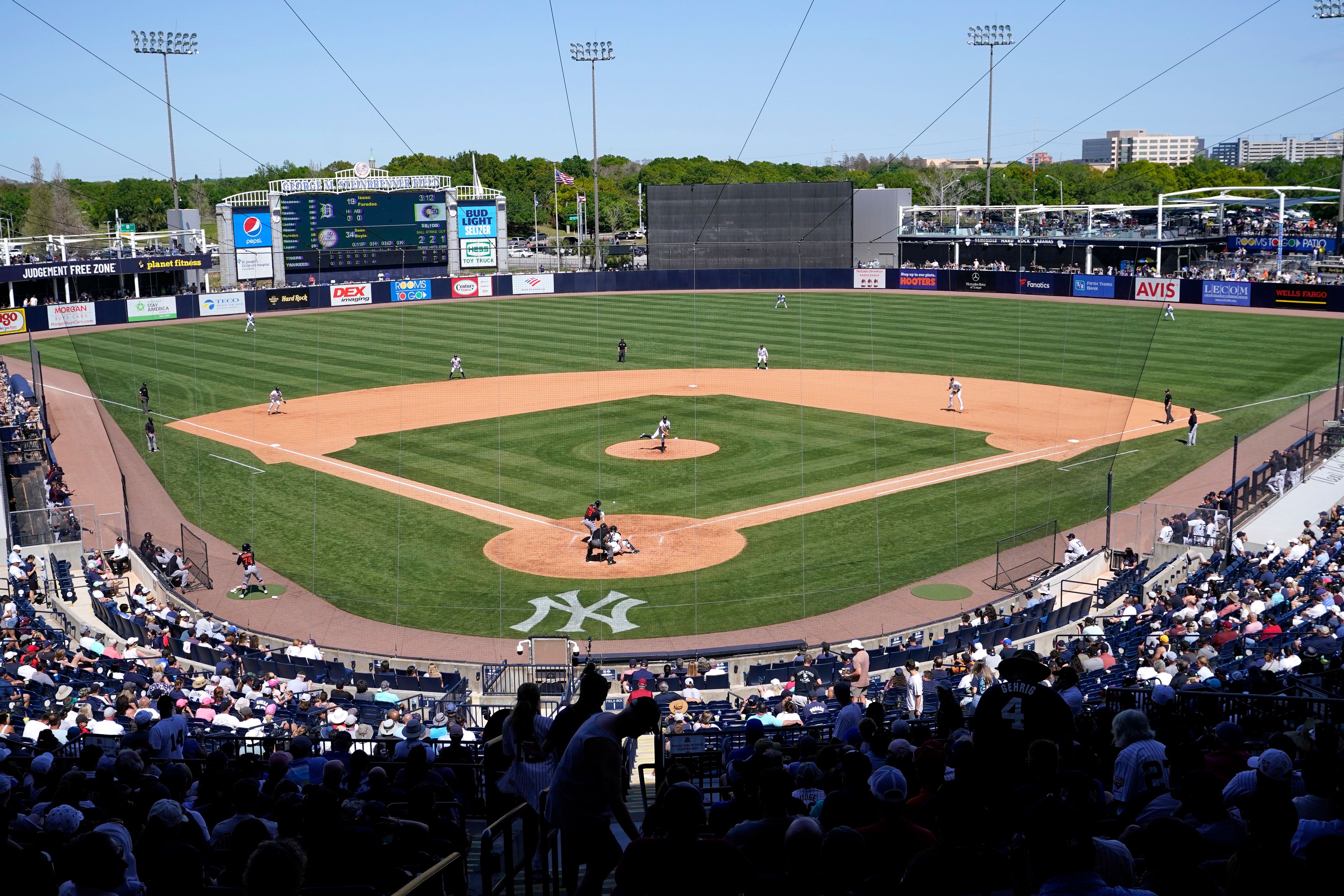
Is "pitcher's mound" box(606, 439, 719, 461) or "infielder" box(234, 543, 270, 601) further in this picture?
"pitcher's mound" box(606, 439, 719, 461)

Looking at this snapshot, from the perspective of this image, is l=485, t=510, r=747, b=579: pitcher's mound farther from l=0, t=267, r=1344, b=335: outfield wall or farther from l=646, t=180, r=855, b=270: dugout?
l=646, t=180, r=855, b=270: dugout

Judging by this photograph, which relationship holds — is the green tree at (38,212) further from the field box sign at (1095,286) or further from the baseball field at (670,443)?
the field box sign at (1095,286)

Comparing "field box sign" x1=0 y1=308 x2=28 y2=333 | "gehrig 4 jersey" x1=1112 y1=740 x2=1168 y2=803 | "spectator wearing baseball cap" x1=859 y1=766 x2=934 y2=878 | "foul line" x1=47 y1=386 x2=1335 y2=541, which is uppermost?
"field box sign" x1=0 y1=308 x2=28 y2=333

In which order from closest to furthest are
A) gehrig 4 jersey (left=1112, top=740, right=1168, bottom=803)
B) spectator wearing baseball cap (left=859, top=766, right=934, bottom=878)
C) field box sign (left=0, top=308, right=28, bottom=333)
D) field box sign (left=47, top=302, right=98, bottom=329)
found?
spectator wearing baseball cap (left=859, top=766, right=934, bottom=878) → gehrig 4 jersey (left=1112, top=740, right=1168, bottom=803) → field box sign (left=0, top=308, right=28, bottom=333) → field box sign (left=47, top=302, right=98, bottom=329)

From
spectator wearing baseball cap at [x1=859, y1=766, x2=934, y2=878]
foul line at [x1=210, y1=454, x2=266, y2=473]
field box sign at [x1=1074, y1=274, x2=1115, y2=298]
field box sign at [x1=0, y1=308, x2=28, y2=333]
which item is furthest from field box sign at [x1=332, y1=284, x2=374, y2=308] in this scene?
spectator wearing baseball cap at [x1=859, y1=766, x2=934, y2=878]

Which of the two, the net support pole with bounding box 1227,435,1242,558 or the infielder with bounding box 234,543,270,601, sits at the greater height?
the net support pole with bounding box 1227,435,1242,558

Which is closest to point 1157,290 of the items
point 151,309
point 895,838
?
point 151,309

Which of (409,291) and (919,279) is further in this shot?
(919,279)

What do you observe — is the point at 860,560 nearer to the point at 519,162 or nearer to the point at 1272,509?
the point at 1272,509

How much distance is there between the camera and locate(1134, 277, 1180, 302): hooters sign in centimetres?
6281

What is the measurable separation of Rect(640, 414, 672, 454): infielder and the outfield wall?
3228 centimetres

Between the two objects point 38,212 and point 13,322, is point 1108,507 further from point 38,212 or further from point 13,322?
point 38,212

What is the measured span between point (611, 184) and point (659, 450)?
4690 inches

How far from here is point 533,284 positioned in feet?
261
